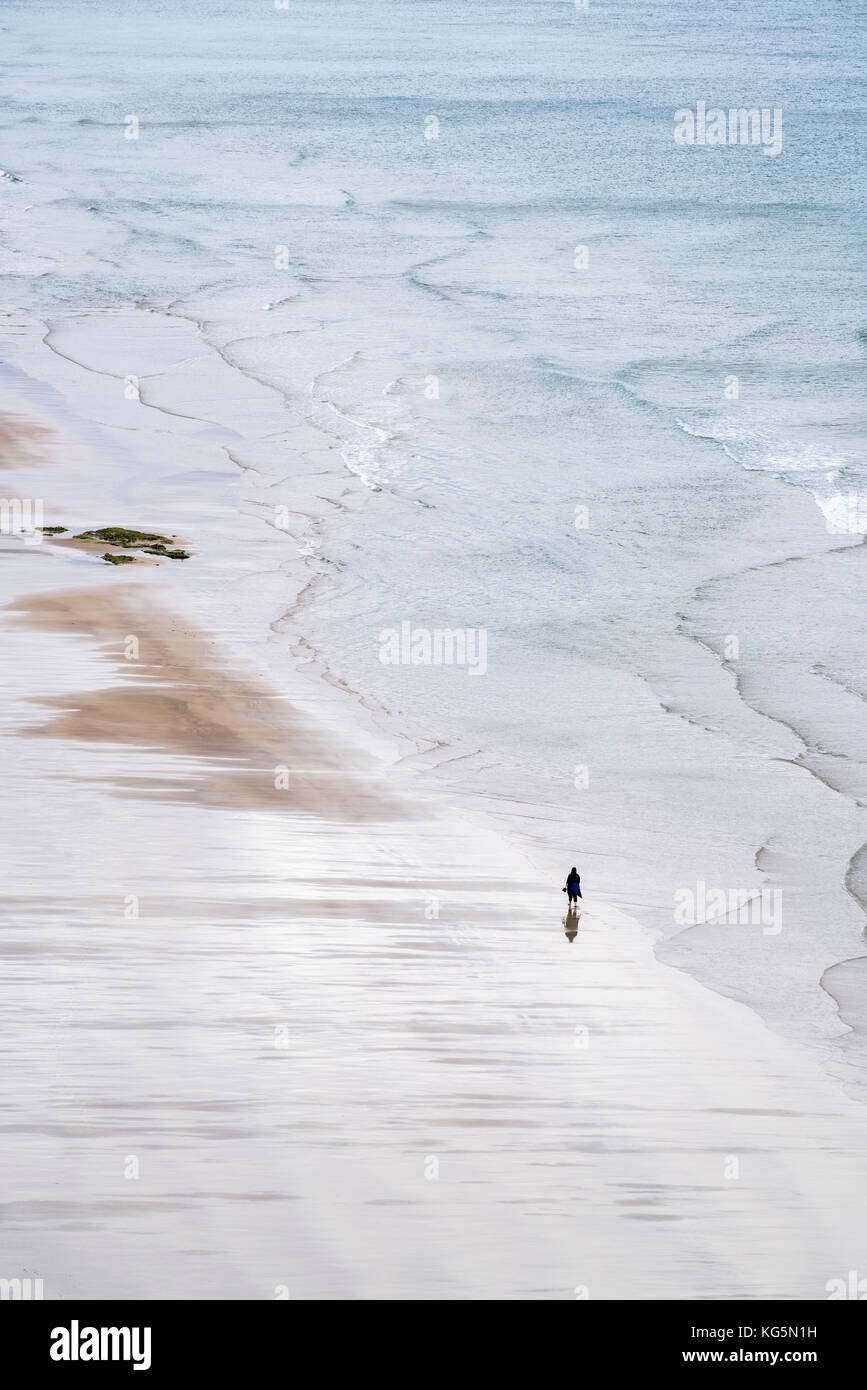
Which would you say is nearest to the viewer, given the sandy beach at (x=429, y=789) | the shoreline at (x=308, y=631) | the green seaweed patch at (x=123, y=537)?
the sandy beach at (x=429, y=789)

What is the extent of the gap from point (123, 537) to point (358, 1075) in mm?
10933

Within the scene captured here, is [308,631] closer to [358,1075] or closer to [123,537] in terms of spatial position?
[123,537]

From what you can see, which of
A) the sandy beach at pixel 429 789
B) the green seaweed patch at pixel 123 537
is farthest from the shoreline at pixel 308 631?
the green seaweed patch at pixel 123 537

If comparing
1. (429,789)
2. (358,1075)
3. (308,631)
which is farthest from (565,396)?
(358,1075)

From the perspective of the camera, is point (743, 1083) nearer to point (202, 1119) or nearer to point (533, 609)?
point (202, 1119)

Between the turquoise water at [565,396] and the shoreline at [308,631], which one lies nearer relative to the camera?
the shoreline at [308,631]

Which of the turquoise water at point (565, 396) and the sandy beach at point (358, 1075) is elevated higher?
the turquoise water at point (565, 396)

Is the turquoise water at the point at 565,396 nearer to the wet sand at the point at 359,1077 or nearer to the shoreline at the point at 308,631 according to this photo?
the shoreline at the point at 308,631

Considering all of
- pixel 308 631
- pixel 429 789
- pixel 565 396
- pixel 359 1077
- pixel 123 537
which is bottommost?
pixel 359 1077

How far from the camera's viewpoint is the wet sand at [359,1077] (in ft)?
20.7

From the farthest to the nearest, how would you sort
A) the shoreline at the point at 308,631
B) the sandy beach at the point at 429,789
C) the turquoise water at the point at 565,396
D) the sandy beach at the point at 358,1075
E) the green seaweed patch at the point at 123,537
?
the green seaweed patch at the point at 123,537
the turquoise water at the point at 565,396
the shoreline at the point at 308,631
the sandy beach at the point at 429,789
the sandy beach at the point at 358,1075

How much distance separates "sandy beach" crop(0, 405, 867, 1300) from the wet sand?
0.02m

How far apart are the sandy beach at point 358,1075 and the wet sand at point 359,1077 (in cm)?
2

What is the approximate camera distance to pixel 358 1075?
7527 millimetres
